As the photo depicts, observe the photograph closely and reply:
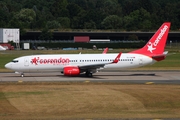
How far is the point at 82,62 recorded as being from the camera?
54344 mm

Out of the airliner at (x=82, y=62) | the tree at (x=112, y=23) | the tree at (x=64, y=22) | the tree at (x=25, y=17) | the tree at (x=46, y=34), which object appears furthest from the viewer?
the tree at (x=64, y=22)

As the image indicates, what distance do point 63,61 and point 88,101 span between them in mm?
20510

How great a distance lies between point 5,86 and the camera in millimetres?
43344

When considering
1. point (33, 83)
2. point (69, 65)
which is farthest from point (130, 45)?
point (33, 83)

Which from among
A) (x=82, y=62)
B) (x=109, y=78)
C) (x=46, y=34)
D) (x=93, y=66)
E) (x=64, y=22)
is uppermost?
(x=64, y=22)

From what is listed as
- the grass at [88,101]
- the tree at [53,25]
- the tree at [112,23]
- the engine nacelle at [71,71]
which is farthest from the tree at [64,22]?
the grass at [88,101]

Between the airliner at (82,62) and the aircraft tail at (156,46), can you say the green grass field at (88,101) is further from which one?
the aircraft tail at (156,46)

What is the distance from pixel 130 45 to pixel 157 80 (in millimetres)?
83269

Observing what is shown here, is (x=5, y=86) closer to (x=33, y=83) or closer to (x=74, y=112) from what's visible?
(x=33, y=83)

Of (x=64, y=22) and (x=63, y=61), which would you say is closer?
(x=63, y=61)

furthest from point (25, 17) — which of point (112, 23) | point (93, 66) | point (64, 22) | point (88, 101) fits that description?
point (88, 101)

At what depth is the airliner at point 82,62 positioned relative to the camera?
53.4 m

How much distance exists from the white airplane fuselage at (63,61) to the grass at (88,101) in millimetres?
10340

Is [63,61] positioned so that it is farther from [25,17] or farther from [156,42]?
[25,17]
